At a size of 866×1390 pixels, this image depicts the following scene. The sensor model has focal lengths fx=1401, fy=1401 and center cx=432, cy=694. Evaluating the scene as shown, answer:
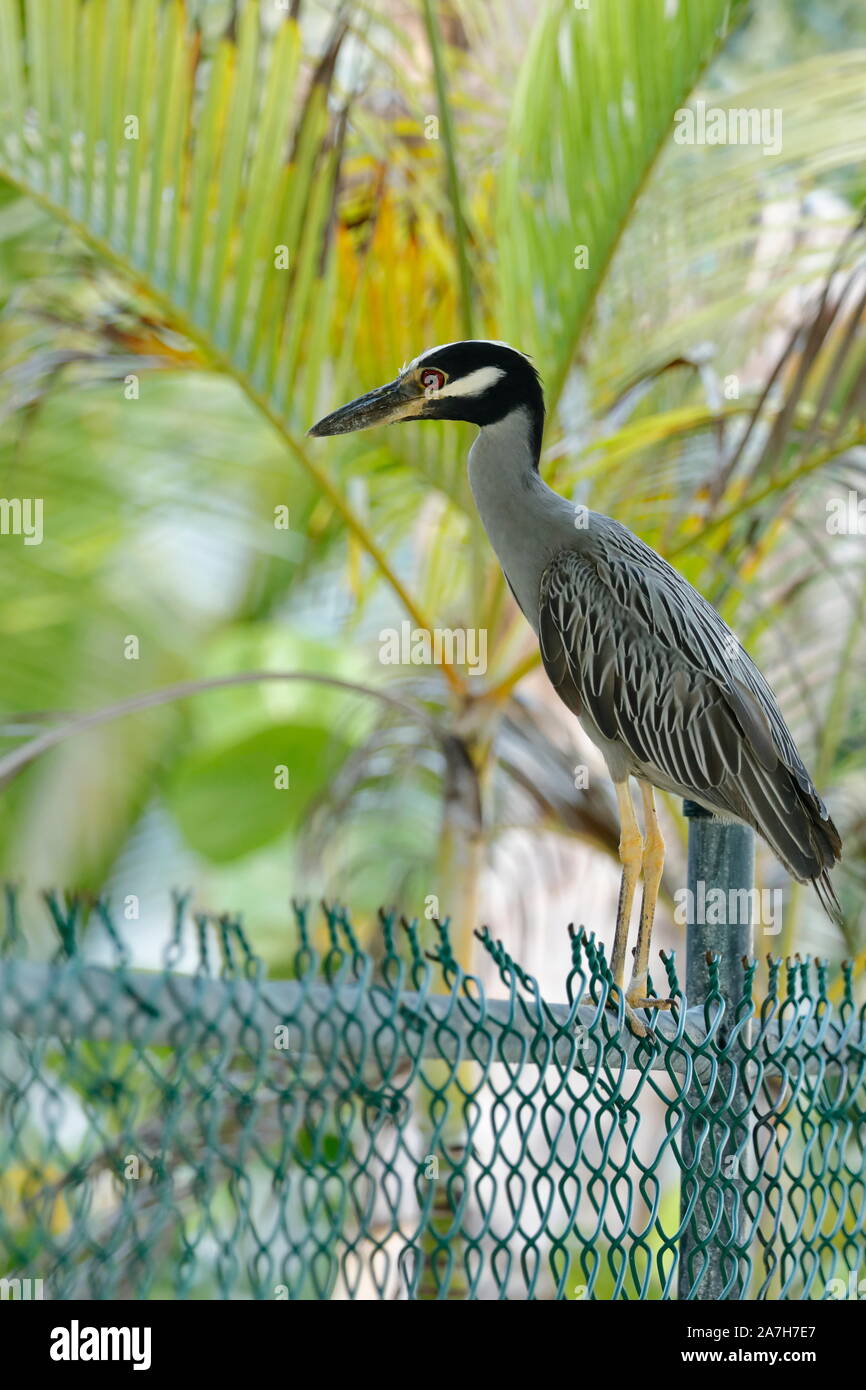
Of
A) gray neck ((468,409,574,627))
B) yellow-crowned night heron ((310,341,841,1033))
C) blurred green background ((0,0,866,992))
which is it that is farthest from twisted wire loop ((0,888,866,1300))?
blurred green background ((0,0,866,992))

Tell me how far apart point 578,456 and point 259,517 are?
9.76 feet

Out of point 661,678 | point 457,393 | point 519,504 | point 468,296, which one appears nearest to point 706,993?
point 661,678

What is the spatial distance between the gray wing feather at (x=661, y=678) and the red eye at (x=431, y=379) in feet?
1.11

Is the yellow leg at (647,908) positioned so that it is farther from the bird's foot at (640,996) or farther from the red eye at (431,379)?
the red eye at (431,379)

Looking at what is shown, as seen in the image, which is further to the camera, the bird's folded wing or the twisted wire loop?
the bird's folded wing

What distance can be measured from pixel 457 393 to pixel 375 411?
Answer: 6.0 inches

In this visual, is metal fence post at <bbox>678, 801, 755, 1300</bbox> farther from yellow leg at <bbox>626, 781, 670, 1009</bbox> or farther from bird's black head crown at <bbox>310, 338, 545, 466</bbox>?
bird's black head crown at <bbox>310, 338, 545, 466</bbox>

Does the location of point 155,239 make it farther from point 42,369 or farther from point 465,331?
point 465,331

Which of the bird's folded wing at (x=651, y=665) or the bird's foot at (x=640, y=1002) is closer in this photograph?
the bird's foot at (x=640, y=1002)

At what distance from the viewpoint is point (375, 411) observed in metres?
2.16

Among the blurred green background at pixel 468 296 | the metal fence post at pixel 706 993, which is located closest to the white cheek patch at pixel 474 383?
the blurred green background at pixel 468 296

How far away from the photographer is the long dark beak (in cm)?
216

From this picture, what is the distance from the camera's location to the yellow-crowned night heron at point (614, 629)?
6.89 feet

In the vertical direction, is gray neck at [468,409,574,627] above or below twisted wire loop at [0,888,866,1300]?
above
